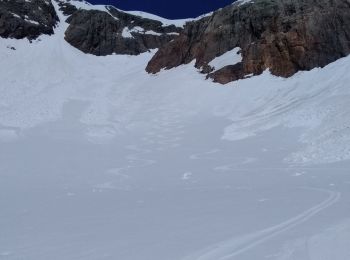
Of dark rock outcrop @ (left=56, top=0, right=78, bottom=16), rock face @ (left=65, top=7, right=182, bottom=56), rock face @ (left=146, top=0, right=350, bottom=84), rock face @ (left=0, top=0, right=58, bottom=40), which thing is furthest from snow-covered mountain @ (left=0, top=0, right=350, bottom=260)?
dark rock outcrop @ (left=56, top=0, right=78, bottom=16)

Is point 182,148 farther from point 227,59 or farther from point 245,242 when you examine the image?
point 227,59

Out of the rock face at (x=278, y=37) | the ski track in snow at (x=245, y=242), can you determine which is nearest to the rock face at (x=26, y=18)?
the rock face at (x=278, y=37)

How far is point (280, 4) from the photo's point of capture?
35250 millimetres

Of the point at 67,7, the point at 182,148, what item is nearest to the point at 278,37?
the point at 182,148

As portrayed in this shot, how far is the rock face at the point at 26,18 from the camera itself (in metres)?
50.7

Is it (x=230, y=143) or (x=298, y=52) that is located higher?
(x=298, y=52)

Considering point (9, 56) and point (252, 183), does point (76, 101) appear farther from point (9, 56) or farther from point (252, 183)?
point (252, 183)

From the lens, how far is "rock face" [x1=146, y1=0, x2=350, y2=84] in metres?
29.2

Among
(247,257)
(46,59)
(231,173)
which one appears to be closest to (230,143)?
(231,173)

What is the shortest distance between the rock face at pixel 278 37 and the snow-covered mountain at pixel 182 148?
5.7 inches

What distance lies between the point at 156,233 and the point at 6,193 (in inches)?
247

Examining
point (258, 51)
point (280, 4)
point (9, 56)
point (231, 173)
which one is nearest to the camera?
point (231, 173)

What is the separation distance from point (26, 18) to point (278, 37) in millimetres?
35700

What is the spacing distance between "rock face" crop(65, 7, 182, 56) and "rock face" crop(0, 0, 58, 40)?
2.87m
